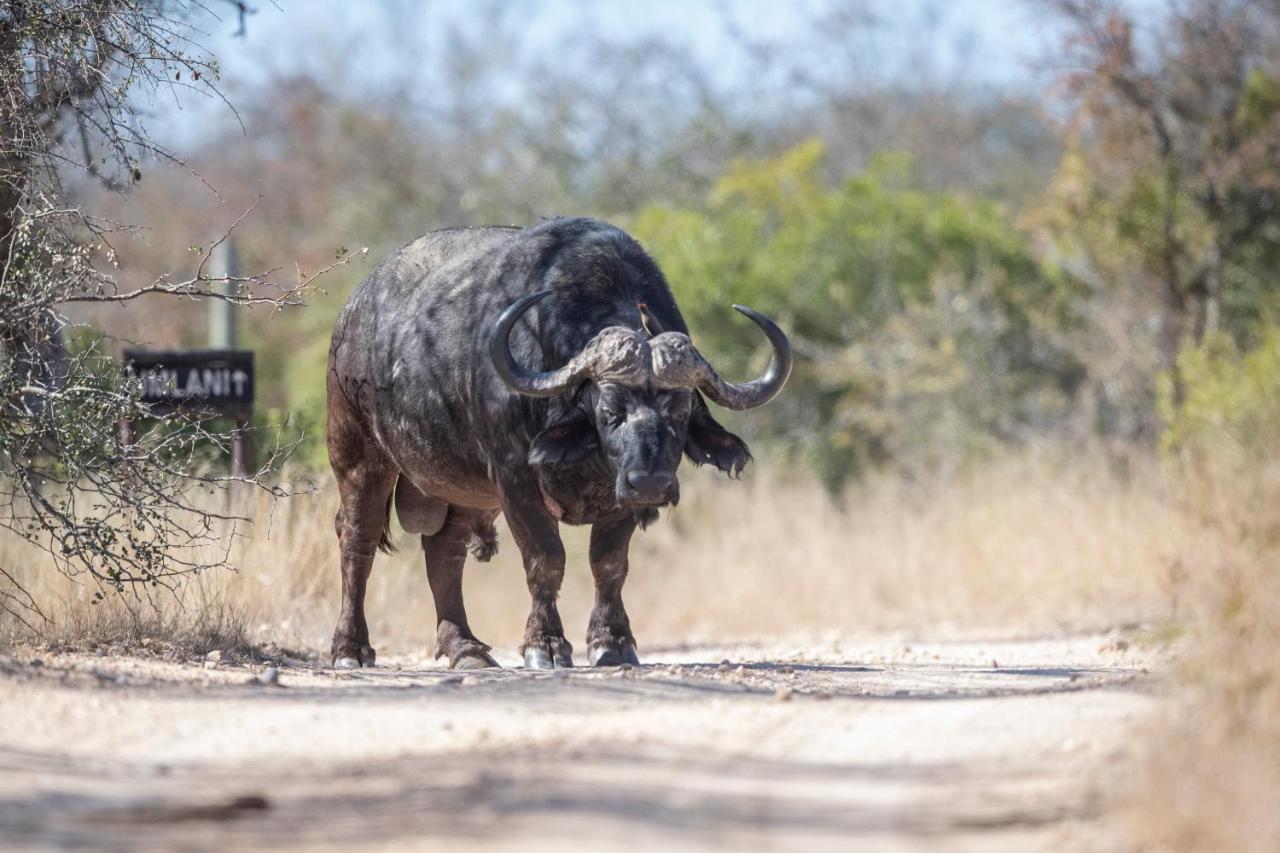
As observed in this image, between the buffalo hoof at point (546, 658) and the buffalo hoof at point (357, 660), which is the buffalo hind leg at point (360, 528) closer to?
the buffalo hoof at point (357, 660)

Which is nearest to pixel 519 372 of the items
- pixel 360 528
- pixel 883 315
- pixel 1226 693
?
pixel 360 528

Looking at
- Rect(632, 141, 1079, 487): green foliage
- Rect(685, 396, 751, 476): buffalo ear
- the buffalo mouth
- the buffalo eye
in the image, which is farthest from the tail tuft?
Rect(632, 141, 1079, 487): green foliage

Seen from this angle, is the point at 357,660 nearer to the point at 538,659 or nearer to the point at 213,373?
the point at 538,659

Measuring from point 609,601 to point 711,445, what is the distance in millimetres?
966

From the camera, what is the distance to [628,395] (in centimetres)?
857

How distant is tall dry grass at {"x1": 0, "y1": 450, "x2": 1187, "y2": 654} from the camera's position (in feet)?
40.9

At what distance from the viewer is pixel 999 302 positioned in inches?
833

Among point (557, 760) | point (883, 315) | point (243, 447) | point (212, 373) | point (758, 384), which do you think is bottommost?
point (557, 760)

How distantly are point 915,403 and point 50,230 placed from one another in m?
12.4

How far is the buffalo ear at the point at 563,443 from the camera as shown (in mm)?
8680

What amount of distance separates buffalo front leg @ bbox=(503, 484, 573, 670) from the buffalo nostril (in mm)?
871

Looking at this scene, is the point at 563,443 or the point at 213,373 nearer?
the point at 563,443

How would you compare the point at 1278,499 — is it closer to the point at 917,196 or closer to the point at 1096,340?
the point at 1096,340

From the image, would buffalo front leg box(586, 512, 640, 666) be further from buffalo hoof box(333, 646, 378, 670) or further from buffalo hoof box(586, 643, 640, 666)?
buffalo hoof box(333, 646, 378, 670)
